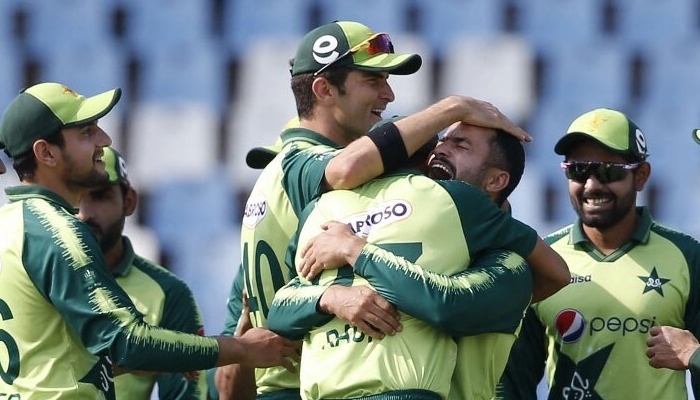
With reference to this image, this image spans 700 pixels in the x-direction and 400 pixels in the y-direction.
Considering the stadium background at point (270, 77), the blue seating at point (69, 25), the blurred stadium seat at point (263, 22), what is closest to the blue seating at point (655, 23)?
the stadium background at point (270, 77)

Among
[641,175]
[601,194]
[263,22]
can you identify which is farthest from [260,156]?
[263,22]

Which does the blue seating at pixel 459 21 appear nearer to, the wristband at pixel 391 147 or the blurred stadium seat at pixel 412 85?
the blurred stadium seat at pixel 412 85

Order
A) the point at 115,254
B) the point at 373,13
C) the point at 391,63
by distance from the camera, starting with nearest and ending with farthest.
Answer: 1. the point at 391,63
2. the point at 115,254
3. the point at 373,13

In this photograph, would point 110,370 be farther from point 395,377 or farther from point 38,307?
point 395,377

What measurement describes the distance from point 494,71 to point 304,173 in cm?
574

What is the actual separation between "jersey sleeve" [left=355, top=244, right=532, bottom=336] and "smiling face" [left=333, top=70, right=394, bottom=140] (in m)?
1.05

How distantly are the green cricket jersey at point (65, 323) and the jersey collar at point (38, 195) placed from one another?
12 centimetres

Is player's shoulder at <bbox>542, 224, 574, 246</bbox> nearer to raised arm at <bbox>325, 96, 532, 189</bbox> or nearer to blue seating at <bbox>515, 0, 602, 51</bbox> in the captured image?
raised arm at <bbox>325, 96, 532, 189</bbox>

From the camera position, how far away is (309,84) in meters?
5.57

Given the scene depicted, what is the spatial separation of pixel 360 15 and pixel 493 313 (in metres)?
6.67

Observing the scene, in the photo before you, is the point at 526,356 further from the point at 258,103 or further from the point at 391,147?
the point at 258,103

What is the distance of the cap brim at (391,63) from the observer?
543 cm

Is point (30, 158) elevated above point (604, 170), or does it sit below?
above

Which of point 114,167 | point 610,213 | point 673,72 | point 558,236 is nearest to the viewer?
point 610,213
